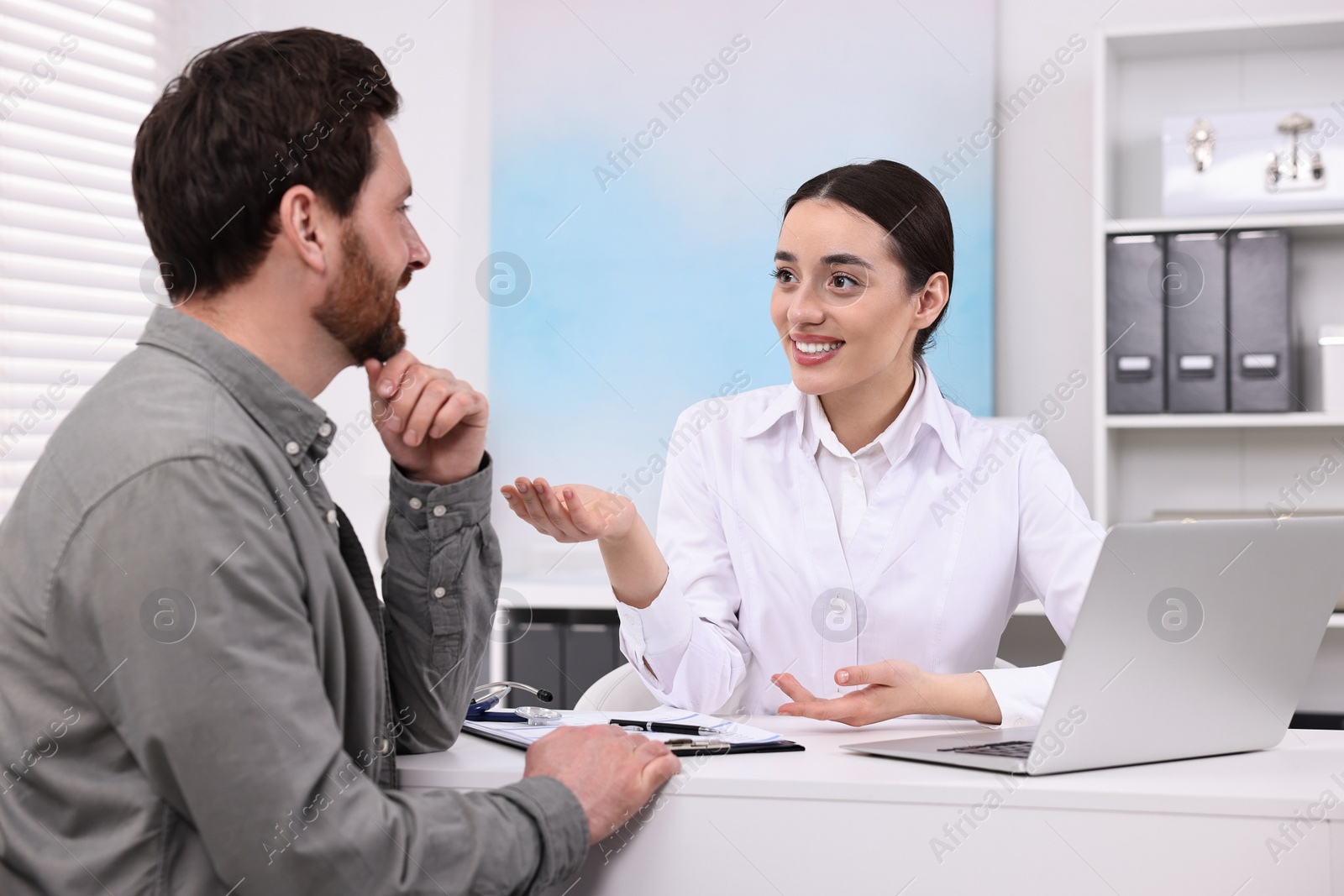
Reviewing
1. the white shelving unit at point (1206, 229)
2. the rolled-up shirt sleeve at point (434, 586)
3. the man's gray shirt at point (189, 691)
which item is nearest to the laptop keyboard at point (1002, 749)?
the man's gray shirt at point (189, 691)

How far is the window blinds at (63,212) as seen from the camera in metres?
2.71

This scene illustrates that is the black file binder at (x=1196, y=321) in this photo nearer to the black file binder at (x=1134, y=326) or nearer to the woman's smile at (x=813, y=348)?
the black file binder at (x=1134, y=326)

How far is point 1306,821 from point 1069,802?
7.4 inches

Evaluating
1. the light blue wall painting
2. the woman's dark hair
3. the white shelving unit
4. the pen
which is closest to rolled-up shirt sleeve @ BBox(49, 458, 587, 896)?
the pen

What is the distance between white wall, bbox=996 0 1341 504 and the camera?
3.07m

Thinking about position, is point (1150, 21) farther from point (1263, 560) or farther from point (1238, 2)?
point (1263, 560)

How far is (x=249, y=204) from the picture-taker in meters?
1.08

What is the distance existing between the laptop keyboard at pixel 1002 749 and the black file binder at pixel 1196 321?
71.7 inches

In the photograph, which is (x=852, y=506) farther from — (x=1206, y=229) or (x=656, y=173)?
(x=656, y=173)

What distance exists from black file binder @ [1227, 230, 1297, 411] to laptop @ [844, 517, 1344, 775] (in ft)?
Result: 5.54

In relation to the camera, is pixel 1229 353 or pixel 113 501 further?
pixel 1229 353

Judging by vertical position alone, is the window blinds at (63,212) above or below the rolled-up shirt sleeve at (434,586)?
above

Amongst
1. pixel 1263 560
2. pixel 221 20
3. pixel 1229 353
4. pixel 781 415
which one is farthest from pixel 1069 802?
pixel 221 20

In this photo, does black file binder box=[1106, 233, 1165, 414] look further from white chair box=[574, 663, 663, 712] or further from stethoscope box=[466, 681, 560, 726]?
stethoscope box=[466, 681, 560, 726]
